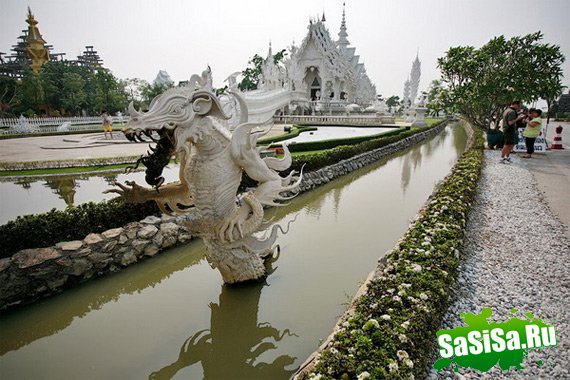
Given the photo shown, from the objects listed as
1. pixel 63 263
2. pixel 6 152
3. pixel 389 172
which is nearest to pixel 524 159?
pixel 389 172

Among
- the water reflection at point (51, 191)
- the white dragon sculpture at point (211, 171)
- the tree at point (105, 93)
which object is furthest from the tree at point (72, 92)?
the white dragon sculpture at point (211, 171)

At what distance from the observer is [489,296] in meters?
3.39

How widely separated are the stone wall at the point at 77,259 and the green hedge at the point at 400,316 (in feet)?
12.2

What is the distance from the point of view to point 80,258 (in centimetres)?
432

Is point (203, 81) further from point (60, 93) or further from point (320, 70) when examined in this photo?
point (60, 93)

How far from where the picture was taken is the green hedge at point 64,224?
3.96 meters

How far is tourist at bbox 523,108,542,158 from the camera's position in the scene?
1078 cm

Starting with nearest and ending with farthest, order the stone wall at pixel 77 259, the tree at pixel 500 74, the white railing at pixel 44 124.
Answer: the stone wall at pixel 77 259 < the tree at pixel 500 74 < the white railing at pixel 44 124

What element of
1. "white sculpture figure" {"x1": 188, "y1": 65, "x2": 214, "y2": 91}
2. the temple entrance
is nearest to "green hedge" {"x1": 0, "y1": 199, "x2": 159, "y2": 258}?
"white sculpture figure" {"x1": 188, "y1": 65, "x2": 214, "y2": 91}

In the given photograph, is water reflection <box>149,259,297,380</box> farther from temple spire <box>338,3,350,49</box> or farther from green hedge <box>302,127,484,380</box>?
temple spire <box>338,3,350,49</box>

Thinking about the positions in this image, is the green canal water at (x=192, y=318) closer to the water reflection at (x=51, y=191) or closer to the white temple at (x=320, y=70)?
the water reflection at (x=51, y=191)

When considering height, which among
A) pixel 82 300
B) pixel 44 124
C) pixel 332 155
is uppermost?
pixel 44 124

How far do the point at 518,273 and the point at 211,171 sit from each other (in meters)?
3.95

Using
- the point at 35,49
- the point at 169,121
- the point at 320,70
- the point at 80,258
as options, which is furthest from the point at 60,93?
the point at 169,121
